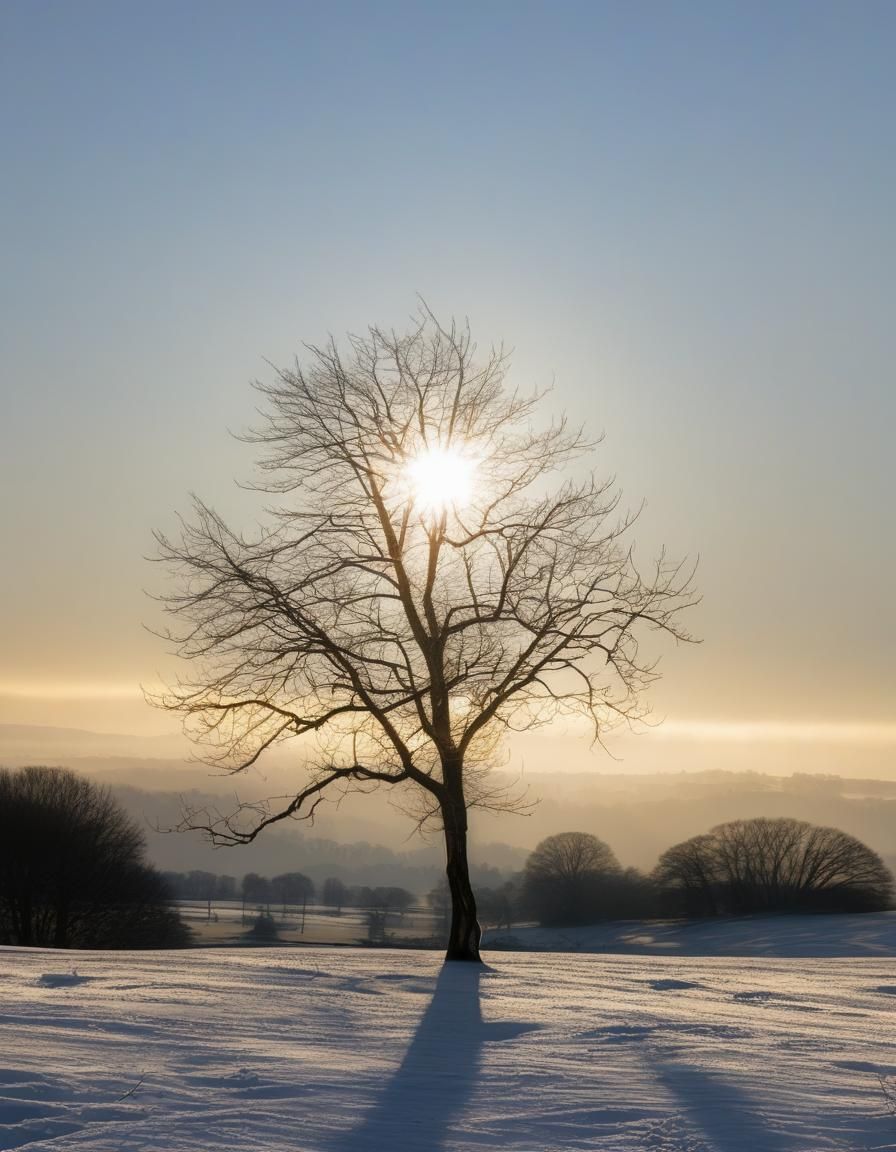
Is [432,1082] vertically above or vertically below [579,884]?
above

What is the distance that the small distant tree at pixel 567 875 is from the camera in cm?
6184

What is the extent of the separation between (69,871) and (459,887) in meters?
36.4

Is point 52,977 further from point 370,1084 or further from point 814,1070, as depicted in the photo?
point 814,1070

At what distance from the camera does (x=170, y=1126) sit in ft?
19.3

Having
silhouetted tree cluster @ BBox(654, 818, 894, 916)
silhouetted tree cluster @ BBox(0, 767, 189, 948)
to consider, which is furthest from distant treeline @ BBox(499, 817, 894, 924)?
silhouetted tree cluster @ BBox(0, 767, 189, 948)

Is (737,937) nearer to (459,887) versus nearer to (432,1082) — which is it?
(459,887)

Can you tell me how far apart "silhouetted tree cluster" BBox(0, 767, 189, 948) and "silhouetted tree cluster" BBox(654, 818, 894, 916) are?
2801 centimetres

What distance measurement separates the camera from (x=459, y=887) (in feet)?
58.7

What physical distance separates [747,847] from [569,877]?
11.3 m

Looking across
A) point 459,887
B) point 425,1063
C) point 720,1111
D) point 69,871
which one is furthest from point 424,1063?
point 69,871

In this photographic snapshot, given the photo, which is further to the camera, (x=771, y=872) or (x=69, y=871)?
(x=771, y=872)

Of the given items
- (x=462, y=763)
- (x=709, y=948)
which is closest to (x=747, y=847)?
(x=709, y=948)

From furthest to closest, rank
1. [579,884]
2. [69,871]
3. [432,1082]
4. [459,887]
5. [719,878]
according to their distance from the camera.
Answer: [579,884], [719,878], [69,871], [459,887], [432,1082]

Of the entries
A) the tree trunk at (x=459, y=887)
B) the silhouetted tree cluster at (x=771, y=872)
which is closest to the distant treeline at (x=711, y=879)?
the silhouetted tree cluster at (x=771, y=872)
